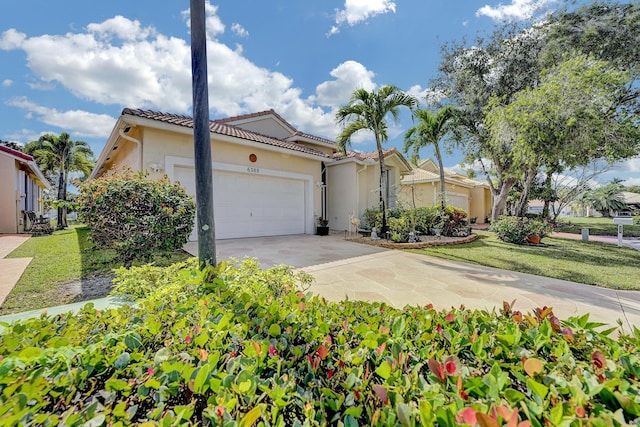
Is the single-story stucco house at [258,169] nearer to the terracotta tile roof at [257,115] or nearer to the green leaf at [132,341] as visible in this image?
the terracotta tile roof at [257,115]

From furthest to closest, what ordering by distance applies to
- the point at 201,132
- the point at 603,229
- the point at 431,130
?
the point at 603,229 → the point at 431,130 → the point at 201,132

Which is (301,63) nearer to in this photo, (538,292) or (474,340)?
(538,292)

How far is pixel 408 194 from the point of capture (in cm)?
1956

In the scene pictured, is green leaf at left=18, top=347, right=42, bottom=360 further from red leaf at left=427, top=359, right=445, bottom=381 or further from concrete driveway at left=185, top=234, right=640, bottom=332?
concrete driveway at left=185, top=234, right=640, bottom=332

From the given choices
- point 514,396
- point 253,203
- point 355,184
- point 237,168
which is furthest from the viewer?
point 355,184

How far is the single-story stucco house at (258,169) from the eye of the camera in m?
9.02

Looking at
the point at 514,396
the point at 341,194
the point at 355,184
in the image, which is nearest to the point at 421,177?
the point at 355,184

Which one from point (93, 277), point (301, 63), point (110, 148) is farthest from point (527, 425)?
point (110, 148)

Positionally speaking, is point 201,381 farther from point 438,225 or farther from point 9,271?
point 438,225

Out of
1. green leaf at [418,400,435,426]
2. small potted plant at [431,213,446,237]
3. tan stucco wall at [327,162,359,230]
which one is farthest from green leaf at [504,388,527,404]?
tan stucco wall at [327,162,359,230]

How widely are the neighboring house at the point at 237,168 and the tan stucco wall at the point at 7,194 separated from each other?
3613 mm

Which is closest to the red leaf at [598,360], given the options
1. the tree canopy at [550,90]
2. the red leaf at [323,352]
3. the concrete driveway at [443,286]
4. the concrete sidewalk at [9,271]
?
the red leaf at [323,352]

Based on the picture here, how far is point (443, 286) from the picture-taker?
17.2 ft

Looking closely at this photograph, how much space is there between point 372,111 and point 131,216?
905 centimetres
